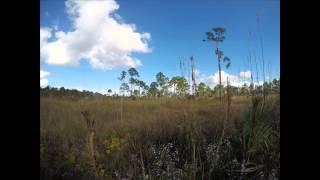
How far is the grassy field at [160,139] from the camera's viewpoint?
1.72m

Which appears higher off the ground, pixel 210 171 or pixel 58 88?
pixel 58 88

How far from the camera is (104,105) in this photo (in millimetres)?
1807

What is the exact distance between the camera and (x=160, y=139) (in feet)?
6.26

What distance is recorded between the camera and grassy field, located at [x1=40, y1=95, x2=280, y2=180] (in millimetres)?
1721
